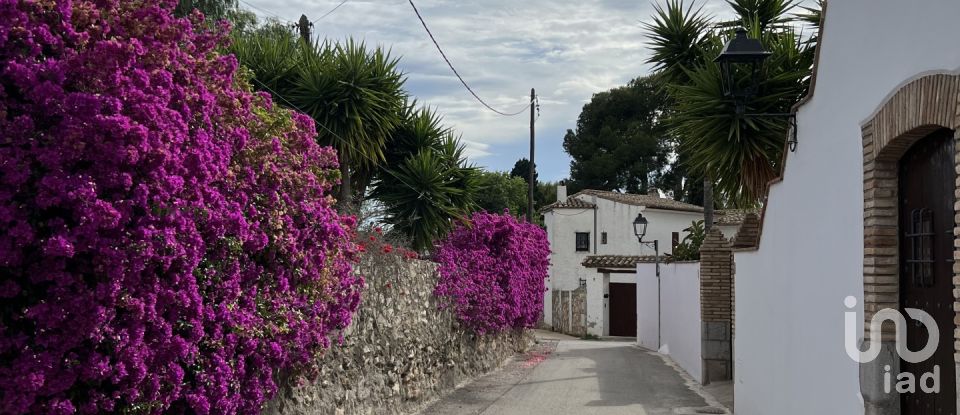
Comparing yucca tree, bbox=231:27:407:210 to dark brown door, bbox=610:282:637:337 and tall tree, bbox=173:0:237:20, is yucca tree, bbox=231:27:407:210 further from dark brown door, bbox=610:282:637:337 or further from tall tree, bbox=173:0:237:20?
dark brown door, bbox=610:282:637:337

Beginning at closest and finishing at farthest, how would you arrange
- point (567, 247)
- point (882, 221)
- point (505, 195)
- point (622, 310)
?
point (882, 221) < point (622, 310) < point (567, 247) < point (505, 195)

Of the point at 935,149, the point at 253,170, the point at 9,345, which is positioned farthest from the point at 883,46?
the point at 9,345

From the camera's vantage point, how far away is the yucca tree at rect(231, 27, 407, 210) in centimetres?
1564

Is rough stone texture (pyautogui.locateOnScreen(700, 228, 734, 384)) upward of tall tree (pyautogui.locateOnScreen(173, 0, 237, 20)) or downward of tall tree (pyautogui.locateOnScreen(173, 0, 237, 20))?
downward

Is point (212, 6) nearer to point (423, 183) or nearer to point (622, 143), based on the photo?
point (423, 183)

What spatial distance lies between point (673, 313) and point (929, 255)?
17.1 meters

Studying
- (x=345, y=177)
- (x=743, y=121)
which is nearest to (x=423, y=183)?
(x=345, y=177)

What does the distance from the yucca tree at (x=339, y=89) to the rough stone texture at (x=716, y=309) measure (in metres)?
6.39

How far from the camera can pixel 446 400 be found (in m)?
14.5

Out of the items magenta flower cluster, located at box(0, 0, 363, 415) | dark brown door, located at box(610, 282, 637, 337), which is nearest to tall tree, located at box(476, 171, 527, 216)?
dark brown door, located at box(610, 282, 637, 337)

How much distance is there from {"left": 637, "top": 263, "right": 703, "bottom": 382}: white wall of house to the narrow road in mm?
505

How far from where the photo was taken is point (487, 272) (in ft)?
61.6

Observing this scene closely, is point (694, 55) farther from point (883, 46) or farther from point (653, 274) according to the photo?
point (653, 274)

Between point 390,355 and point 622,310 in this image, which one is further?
point 622,310
